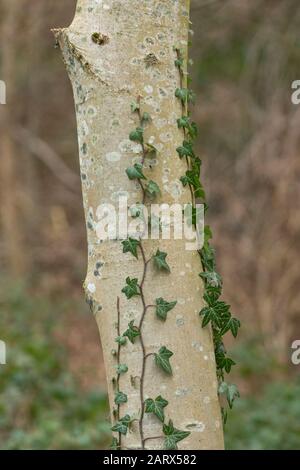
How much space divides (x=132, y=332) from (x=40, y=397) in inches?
171

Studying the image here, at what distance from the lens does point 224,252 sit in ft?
28.7

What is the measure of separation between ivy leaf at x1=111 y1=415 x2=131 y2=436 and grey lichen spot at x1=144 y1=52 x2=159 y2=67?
123 centimetres

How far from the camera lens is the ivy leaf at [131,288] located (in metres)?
2.71

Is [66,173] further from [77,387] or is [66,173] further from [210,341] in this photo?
[210,341]

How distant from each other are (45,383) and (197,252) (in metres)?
4.55

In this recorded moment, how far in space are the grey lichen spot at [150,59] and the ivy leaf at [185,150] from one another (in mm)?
299

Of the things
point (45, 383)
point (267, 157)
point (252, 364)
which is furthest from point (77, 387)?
point (267, 157)

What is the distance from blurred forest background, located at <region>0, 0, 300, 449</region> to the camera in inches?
263

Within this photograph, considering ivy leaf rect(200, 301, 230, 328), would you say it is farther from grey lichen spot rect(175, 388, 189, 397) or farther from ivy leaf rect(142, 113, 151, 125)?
ivy leaf rect(142, 113, 151, 125)
